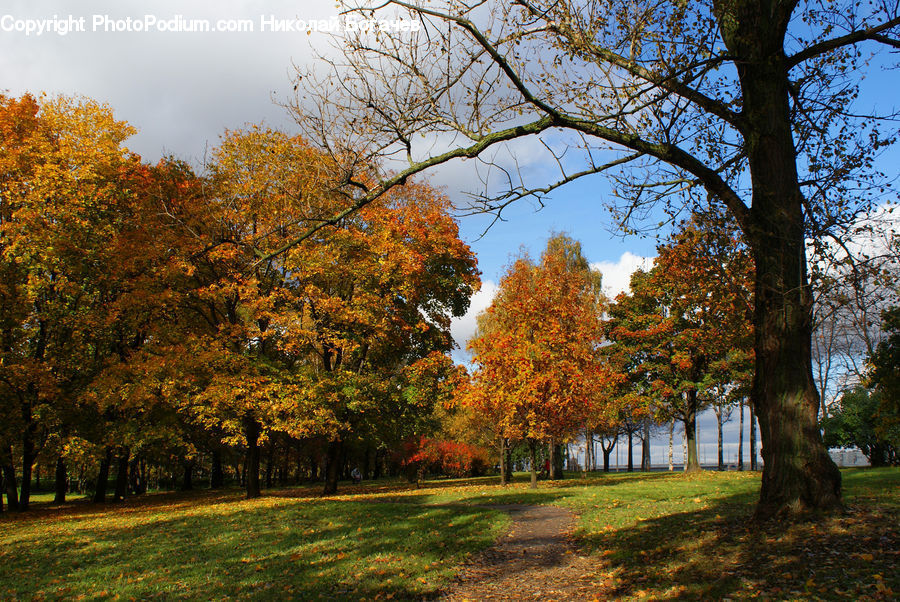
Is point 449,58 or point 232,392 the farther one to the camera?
point 232,392

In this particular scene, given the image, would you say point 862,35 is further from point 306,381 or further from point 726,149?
point 306,381

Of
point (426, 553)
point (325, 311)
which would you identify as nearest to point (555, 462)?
point (325, 311)

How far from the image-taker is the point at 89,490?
164ft

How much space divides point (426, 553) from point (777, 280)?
261 inches

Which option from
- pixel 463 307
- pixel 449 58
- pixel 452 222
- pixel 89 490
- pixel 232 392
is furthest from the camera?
pixel 89 490

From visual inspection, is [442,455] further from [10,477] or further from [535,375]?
[10,477]

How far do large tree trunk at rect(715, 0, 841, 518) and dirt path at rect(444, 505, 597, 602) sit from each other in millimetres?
2762

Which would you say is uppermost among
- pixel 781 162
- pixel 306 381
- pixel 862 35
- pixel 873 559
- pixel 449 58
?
pixel 862 35

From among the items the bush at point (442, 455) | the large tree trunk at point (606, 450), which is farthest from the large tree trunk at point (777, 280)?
the large tree trunk at point (606, 450)

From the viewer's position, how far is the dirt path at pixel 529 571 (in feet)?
20.9

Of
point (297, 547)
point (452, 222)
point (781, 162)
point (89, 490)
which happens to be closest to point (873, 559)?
point (781, 162)

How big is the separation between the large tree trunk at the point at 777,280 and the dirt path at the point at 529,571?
276cm

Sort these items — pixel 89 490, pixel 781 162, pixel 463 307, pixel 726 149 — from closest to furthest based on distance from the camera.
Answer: pixel 781 162, pixel 726 149, pixel 463 307, pixel 89 490

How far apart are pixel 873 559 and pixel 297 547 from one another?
327 inches
